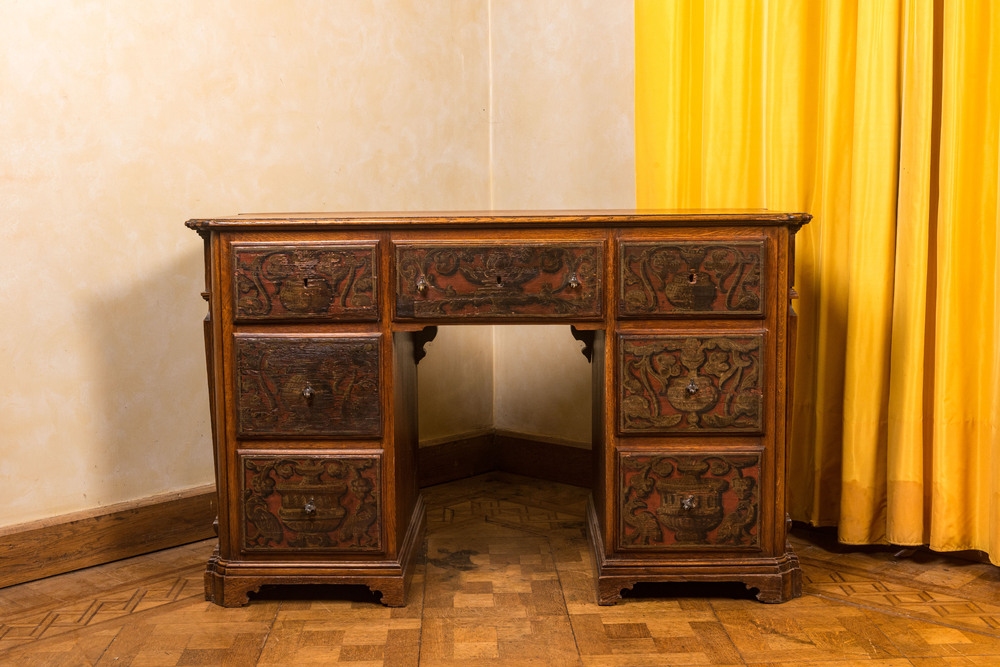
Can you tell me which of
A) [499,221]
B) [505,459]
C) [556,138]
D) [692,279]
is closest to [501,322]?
[499,221]

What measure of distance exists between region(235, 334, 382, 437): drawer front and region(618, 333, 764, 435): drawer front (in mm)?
559

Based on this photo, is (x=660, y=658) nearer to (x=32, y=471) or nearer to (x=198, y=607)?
(x=198, y=607)

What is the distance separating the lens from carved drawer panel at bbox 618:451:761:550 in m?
1.97

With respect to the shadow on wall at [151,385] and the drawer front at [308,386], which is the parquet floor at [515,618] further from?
the drawer front at [308,386]

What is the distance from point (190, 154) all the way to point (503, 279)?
1.03m

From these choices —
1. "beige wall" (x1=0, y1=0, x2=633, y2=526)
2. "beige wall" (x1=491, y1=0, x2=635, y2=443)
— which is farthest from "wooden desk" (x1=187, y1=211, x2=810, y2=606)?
"beige wall" (x1=491, y1=0, x2=635, y2=443)

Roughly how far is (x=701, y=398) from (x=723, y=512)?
0.85 feet

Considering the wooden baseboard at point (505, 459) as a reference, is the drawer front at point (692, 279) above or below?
above

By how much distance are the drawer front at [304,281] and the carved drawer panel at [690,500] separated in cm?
69

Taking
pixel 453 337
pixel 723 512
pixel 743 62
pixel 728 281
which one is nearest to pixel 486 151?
pixel 453 337

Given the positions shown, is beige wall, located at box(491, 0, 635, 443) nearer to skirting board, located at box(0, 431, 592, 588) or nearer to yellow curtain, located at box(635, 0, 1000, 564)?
skirting board, located at box(0, 431, 592, 588)

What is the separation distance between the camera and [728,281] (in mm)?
1931

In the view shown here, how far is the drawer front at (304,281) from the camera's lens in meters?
1.94

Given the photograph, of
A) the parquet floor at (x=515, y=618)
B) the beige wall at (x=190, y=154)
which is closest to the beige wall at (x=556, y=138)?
the beige wall at (x=190, y=154)
